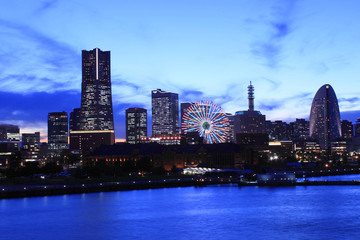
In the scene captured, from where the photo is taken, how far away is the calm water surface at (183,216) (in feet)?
221

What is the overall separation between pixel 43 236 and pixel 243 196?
184 feet

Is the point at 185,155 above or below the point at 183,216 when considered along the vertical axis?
above

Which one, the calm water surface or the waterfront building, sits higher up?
the waterfront building

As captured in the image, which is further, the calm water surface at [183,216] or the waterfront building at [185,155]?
the waterfront building at [185,155]

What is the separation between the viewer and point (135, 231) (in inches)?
2741

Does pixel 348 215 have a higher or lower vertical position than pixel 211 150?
lower

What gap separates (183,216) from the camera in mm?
82875

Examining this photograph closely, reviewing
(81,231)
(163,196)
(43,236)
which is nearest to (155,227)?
(81,231)

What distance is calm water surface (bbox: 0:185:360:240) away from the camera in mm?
67438

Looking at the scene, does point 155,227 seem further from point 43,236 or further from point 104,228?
point 43,236

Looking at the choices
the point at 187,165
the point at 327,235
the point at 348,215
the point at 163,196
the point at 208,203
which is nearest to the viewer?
the point at 327,235

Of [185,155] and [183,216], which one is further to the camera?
[185,155]

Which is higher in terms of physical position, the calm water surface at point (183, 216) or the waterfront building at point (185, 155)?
the waterfront building at point (185, 155)

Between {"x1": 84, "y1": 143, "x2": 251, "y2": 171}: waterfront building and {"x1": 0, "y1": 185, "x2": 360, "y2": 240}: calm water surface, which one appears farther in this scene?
{"x1": 84, "y1": 143, "x2": 251, "y2": 171}: waterfront building
